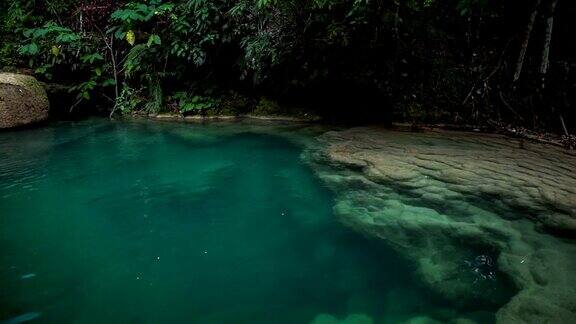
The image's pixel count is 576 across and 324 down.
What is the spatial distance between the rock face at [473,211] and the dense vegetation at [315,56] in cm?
154

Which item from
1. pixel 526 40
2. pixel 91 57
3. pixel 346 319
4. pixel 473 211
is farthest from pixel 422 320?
pixel 91 57

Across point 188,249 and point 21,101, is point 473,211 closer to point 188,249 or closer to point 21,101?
point 188,249

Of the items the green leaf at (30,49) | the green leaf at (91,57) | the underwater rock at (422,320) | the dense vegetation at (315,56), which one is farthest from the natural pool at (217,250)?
the green leaf at (30,49)

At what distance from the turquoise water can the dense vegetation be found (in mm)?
2641

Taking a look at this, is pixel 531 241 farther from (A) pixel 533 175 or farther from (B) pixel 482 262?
(A) pixel 533 175

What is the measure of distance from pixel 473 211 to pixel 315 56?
4583 mm

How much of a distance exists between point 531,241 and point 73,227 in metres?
3.59

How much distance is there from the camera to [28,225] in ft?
10.5

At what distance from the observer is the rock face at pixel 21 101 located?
6.78 m

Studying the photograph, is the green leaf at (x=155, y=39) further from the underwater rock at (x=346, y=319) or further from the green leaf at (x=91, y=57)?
the underwater rock at (x=346, y=319)

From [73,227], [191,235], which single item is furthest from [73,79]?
[191,235]

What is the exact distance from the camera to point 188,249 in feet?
9.21

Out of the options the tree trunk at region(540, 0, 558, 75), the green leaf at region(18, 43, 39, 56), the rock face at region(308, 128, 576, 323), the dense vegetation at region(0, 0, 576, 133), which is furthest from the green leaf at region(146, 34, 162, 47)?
the tree trunk at region(540, 0, 558, 75)

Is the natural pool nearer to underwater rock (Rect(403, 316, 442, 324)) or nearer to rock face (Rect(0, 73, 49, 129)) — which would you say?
underwater rock (Rect(403, 316, 442, 324))
